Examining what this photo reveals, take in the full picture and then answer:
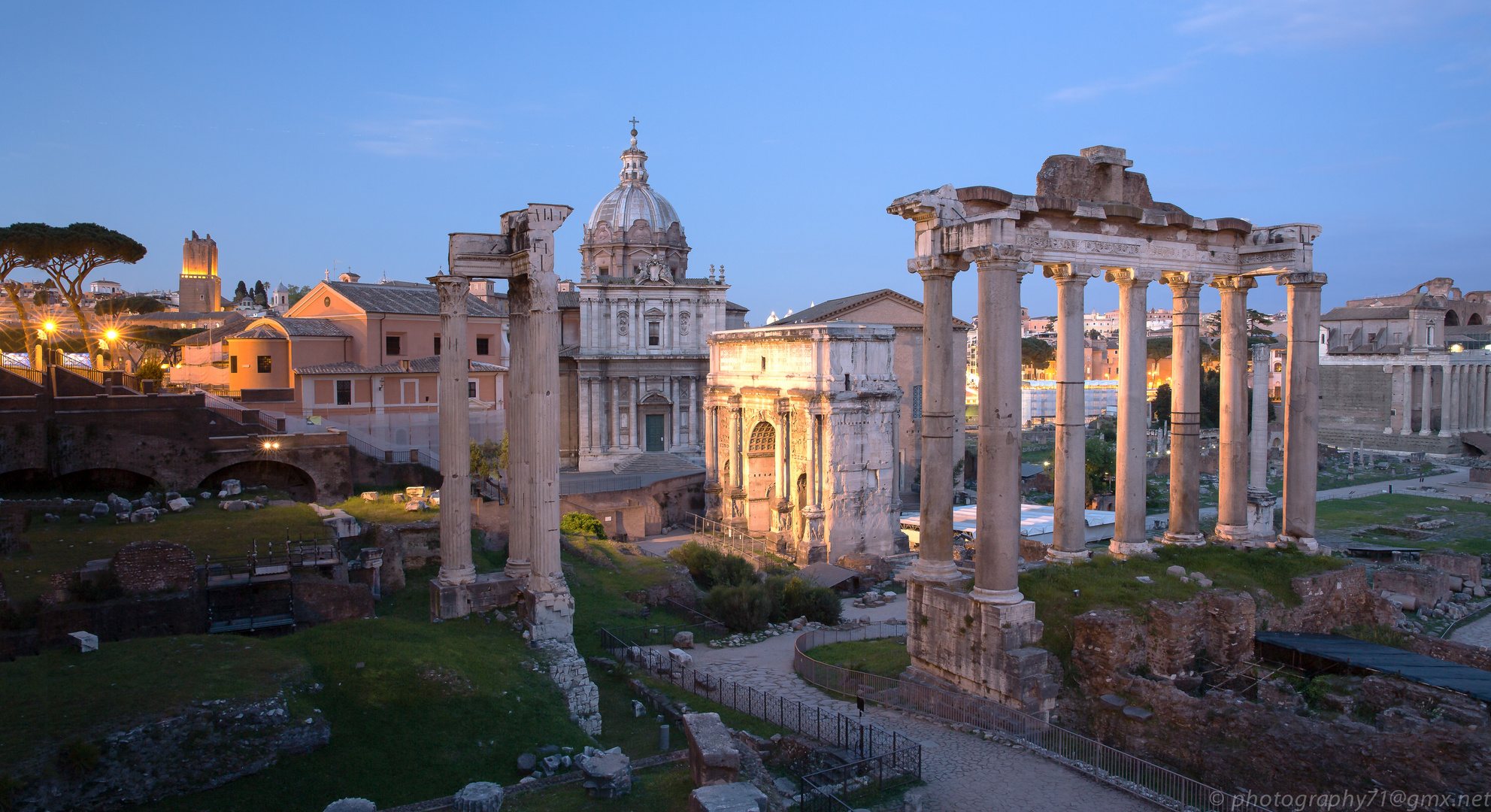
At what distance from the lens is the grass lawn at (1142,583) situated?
14.1 m

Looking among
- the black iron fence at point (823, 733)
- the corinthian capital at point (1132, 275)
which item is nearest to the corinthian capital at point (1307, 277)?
the corinthian capital at point (1132, 275)

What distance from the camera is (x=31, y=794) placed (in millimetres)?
9188

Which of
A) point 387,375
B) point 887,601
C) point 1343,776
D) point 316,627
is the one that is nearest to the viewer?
point 1343,776

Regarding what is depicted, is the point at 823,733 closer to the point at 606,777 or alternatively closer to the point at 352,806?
the point at 606,777

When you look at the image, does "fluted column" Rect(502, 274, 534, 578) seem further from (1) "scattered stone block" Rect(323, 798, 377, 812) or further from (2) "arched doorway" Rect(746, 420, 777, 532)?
(2) "arched doorway" Rect(746, 420, 777, 532)

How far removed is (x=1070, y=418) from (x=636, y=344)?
3208 cm

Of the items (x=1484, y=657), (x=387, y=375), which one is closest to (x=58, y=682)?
(x=1484, y=657)

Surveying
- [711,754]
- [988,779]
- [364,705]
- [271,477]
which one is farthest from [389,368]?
[988,779]

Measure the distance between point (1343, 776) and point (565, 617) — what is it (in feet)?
36.8

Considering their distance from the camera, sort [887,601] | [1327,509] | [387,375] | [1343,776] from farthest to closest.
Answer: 1. [1327,509]
2. [387,375]
3. [887,601]
4. [1343,776]

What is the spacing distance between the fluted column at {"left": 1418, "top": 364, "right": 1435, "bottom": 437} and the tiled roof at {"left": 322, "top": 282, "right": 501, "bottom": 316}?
63.9 meters

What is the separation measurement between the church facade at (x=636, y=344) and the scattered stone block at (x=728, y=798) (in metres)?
34.5

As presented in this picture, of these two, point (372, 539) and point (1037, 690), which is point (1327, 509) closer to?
point (1037, 690)

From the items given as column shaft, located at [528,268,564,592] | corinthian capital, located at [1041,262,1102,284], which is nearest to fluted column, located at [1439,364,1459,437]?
corinthian capital, located at [1041,262,1102,284]
